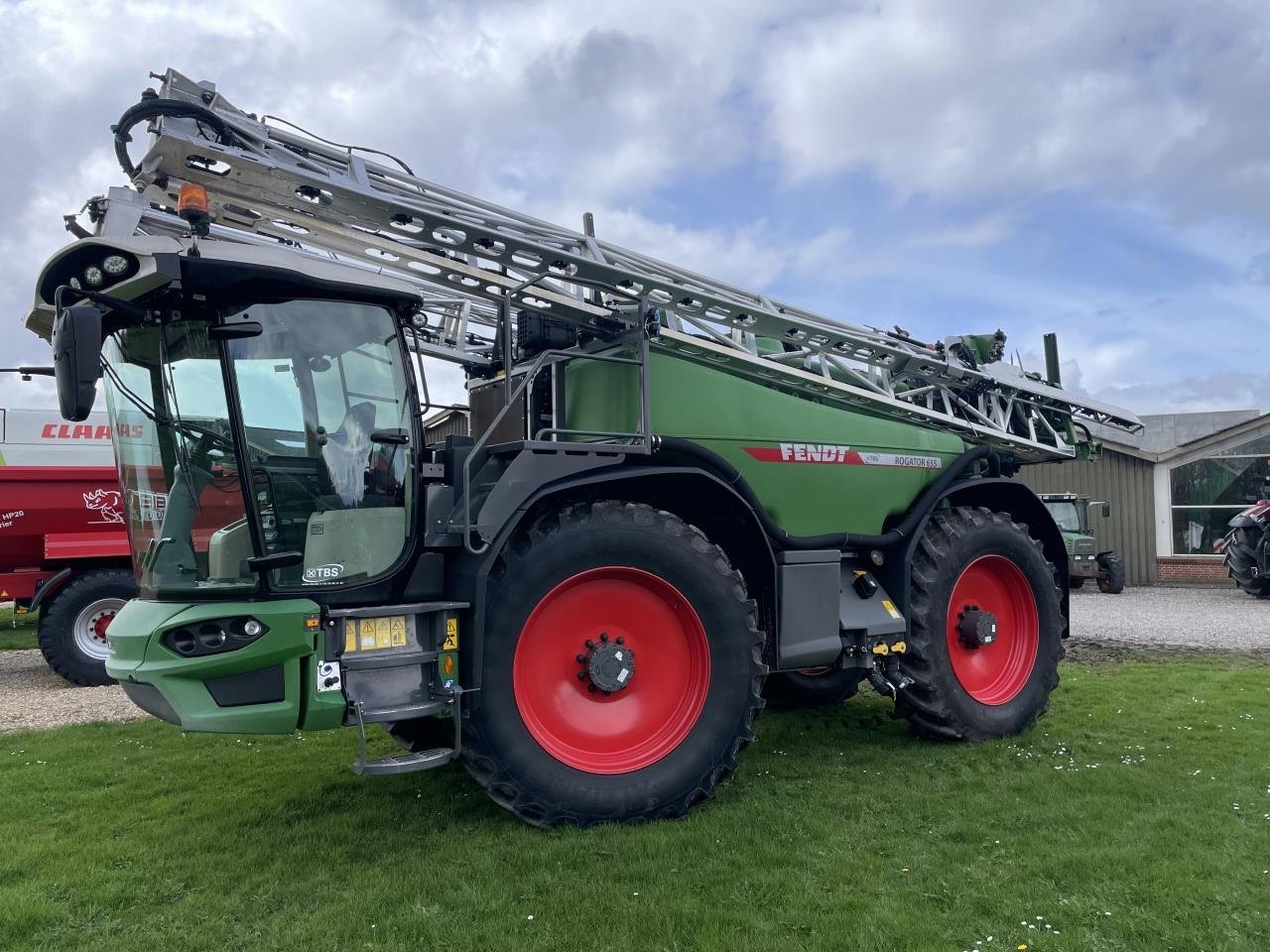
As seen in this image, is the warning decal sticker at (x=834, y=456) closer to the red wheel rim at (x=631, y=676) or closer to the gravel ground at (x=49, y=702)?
the red wheel rim at (x=631, y=676)

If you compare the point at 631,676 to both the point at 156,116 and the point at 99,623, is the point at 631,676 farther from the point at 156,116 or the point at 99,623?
the point at 99,623

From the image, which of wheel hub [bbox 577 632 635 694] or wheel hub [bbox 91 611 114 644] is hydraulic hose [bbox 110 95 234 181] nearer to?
wheel hub [bbox 577 632 635 694]

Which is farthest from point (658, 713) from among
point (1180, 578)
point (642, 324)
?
point (1180, 578)

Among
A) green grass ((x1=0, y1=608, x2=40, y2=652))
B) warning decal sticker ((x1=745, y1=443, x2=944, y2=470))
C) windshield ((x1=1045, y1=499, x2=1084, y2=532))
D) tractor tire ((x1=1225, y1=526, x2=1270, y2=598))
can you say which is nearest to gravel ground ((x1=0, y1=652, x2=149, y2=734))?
green grass ((x1=0, y1=608, x2=40, y2=652))

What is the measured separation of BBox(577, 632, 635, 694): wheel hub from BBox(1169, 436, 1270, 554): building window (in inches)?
776

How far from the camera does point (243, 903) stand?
12.7 ft

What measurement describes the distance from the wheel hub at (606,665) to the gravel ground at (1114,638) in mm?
5130

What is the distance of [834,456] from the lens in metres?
5.94

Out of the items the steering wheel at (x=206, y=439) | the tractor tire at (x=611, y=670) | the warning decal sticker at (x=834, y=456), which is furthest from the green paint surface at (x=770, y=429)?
the steering wheel at (x=206, y=439)

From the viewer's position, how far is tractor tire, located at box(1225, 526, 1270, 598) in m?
16.7

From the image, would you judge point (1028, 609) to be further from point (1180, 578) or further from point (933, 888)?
point (1180, 578)

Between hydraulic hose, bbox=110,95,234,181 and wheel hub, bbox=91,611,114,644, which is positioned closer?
hydraulic hose, bbox=110,95,234,181

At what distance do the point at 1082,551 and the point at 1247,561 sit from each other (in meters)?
2.66

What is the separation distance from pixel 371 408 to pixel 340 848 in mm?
2089
